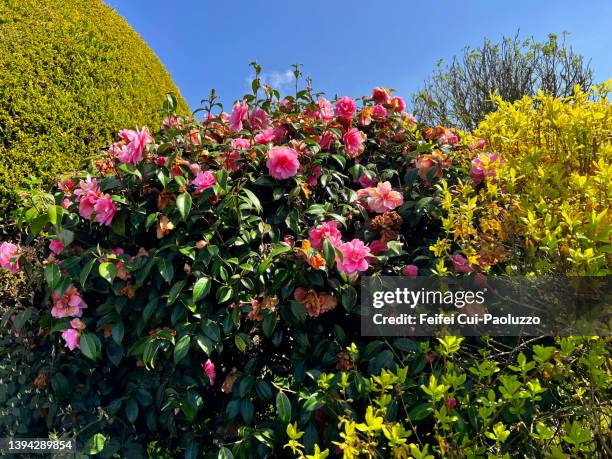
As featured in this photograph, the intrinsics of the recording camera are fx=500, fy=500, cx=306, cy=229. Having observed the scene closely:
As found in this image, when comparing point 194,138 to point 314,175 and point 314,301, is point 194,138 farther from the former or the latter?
point 314,301

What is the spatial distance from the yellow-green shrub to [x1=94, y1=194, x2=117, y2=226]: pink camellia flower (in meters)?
1.31

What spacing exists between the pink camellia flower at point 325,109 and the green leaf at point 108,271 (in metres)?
1.26

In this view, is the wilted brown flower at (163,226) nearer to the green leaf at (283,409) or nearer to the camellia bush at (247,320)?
the camellia bush at (247,320)

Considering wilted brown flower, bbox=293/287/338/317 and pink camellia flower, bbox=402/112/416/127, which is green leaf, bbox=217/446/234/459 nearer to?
wilted brown flower, bbox=293/287/338/317

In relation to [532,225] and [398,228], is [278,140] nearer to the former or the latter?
[398,228]

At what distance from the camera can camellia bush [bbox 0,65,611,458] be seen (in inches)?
69.0

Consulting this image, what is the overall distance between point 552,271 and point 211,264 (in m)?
1.25

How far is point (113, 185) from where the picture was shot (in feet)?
6.98

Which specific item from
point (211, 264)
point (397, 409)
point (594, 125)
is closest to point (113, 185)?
point (211, 264)

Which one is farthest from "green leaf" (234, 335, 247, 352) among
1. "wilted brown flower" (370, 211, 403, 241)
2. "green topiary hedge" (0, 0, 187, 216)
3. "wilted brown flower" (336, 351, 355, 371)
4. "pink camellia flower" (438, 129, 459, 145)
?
"green topiary hedge" (0, 0, 187, 216)

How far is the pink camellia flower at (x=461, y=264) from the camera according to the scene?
1.90m

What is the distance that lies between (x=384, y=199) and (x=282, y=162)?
1.56 feet

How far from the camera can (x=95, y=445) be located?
6.23ft

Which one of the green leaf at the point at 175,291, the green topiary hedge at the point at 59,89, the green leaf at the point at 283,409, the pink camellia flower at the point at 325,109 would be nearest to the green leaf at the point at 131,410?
the green leaf at the point at 175,291
